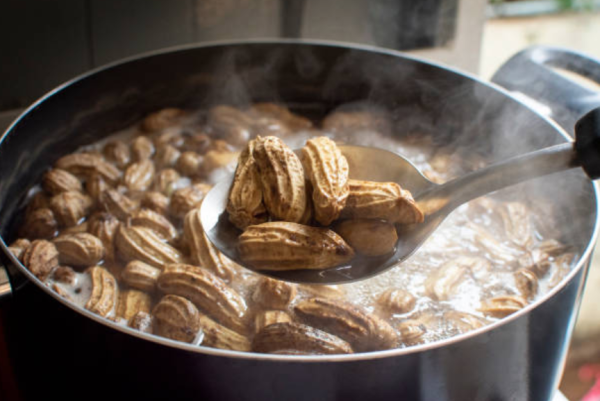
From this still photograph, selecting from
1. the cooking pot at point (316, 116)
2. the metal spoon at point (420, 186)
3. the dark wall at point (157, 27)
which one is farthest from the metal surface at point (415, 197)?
the dark wall at point (157, 27)

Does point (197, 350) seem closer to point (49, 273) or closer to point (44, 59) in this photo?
point (49, 273)

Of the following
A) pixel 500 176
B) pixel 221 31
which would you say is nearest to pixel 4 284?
pixel 500 176

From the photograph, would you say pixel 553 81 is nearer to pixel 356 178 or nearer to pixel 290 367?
pixel 356 178

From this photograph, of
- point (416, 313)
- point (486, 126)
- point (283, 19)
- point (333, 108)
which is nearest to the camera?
point (416, 313)

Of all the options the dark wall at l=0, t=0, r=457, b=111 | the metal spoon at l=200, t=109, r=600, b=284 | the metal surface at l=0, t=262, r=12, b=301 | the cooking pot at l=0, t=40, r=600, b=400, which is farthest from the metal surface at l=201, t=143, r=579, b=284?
the dark wall at l=0, t=0, r=457, b=111

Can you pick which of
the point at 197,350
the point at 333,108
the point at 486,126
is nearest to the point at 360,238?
the point at 197,350

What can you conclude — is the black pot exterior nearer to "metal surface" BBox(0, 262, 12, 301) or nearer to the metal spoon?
"metal surface" BBox(0, 262, 12, 301)

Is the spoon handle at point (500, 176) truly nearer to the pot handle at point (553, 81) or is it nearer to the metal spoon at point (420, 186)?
the metal spoon at point (420, 186)
